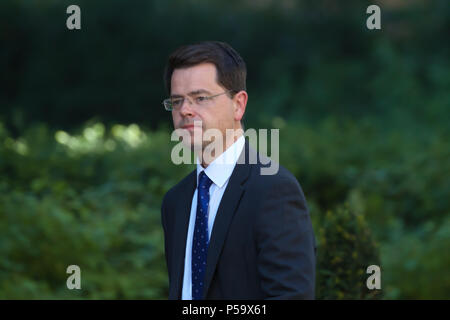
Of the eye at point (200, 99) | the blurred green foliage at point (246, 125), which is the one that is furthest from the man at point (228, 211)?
the blurred green foliage at point (246, 125)

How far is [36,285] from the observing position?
18.3 ft

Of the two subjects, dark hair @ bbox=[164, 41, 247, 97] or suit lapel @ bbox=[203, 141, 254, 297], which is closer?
suit lapel @ bbox=[203, 141, 254, 297]

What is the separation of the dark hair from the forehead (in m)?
0.01

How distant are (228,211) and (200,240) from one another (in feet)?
0.53

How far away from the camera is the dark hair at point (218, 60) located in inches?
89.2

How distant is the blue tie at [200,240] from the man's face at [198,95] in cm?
17

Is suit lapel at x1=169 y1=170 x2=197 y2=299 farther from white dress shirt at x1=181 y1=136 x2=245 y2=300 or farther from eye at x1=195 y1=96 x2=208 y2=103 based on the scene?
eye at x1=195 y1=96 x2=208 y2=103

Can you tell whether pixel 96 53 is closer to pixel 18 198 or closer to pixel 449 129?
pixel 449 129

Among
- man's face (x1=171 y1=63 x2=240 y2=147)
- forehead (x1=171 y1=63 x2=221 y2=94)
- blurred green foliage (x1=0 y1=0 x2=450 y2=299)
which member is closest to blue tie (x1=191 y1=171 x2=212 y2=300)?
man's face (x1=171 y1=63 x2=240 y2=147)

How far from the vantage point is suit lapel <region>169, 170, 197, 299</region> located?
7.65ft

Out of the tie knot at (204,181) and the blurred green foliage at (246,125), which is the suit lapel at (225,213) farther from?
the blurred green foliage at (246,125)

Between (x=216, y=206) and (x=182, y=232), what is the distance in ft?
0.61

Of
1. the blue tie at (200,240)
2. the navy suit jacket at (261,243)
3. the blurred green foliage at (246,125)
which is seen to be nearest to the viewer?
the navy suit jacket at (261,243)

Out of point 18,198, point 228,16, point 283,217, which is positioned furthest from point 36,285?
point 228,16
